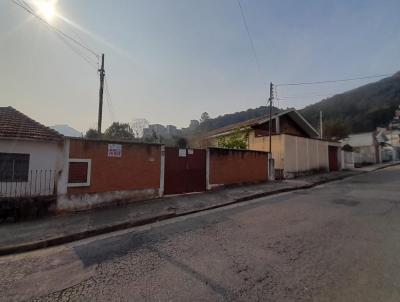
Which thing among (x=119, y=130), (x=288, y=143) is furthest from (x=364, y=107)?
(x=119, y=130)

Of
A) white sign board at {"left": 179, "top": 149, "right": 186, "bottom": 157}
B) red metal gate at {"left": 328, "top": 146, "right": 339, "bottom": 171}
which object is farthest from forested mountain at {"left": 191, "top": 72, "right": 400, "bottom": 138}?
white sign board at {"left": 179, "top": 149, "right": 186, "bottom": 157}

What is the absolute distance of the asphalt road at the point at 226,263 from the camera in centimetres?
327

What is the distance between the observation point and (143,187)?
995 centimetres

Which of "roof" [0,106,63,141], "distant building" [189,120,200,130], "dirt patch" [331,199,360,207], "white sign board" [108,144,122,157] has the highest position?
"distant building" [189,120,200,130]

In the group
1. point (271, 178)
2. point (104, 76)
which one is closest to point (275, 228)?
point (271, 178)

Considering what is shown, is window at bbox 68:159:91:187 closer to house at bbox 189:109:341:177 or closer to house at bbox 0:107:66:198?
house at bbox 0:107:66:198

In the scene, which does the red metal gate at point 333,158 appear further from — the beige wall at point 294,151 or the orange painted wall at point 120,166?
the orange painted wall at point 120,166

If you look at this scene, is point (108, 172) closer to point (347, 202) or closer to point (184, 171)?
point (184, 171)

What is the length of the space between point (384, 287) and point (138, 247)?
4.29m

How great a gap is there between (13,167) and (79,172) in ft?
6.87

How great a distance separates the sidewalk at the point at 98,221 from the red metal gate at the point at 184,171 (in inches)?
23.6

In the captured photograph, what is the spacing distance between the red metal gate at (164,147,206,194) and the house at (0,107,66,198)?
4.15 meters

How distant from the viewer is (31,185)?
27.4 feet

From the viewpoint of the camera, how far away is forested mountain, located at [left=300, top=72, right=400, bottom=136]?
2265 inches
